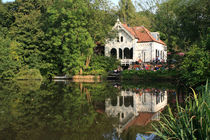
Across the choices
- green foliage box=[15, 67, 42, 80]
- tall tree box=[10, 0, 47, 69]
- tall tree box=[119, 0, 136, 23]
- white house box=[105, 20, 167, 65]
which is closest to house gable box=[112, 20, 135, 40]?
white house box=[105, 20, 167, 65]

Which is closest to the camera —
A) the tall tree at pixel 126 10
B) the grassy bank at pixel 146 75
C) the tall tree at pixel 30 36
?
the grassy bank at pixel 146 75

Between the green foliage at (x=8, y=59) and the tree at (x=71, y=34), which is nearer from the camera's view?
the tree at (x=71, y=34)

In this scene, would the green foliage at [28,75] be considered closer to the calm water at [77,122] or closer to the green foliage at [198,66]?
the green foliage at [198,66]

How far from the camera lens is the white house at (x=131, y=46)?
134 feet

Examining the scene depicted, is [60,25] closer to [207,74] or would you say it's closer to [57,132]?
[207,74]

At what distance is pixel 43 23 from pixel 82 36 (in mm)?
10403

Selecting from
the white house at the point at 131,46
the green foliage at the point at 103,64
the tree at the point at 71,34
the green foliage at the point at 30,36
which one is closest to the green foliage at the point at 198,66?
the tree at the point at 71,34

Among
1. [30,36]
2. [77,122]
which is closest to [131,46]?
[30,36]

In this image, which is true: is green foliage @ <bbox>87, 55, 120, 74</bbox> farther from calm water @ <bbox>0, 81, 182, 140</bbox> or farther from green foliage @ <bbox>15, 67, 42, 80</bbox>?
calm water @ <bbox>0, 81, 182, 140</bbox>

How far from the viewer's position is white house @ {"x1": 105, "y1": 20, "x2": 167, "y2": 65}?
40.9 m

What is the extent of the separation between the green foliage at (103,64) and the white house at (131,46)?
3093 millimetres

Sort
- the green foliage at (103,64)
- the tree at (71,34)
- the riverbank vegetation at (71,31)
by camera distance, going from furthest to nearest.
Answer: the green foliage at (103,64), the tree at (71,34), the riverbank vegetation at (71,31)

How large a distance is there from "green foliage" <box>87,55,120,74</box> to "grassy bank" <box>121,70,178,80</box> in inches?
203

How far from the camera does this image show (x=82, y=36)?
33906mm
